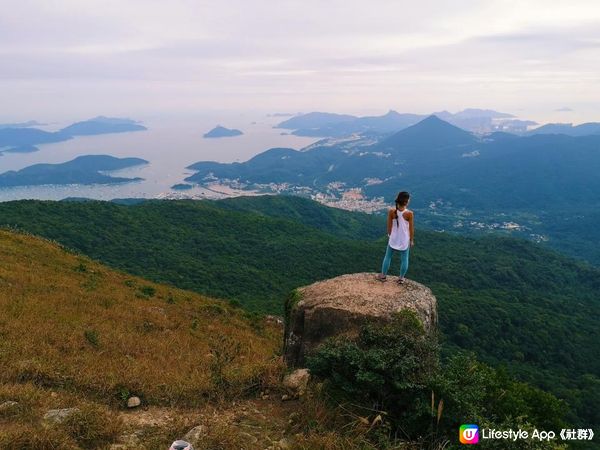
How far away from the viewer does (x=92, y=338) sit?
9414 millimetres

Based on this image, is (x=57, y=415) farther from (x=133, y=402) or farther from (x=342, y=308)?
(x=342, y=308)

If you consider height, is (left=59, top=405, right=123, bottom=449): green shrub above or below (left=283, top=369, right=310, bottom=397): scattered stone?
above

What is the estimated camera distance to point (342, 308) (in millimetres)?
8430

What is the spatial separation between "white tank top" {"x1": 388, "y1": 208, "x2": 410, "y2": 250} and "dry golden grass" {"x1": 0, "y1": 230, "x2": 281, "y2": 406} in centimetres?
415

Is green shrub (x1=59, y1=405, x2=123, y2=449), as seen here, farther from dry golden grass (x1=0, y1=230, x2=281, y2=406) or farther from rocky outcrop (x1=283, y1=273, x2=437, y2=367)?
rocky outcrop (x1=283, y1=273, x2=437, y2=367)

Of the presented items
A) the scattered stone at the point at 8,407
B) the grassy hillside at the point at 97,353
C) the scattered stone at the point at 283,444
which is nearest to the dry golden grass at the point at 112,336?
the grassy hillside at the point at 97,353

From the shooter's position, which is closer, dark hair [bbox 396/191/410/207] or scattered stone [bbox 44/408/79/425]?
scattered stone [bbox 44/408/79/425]

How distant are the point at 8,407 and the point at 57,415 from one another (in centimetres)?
75

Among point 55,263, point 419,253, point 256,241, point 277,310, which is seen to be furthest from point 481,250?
point 55,263

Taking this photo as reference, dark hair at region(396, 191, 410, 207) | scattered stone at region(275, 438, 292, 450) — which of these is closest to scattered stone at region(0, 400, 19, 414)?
scattered stone at region(275, 438, 292, 450)

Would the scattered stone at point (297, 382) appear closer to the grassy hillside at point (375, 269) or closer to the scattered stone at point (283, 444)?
the scattered stone at point (283, 444)

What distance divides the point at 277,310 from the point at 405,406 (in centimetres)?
2685

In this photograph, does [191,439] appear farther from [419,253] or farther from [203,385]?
[419,253]

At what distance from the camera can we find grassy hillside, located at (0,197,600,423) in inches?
1650
